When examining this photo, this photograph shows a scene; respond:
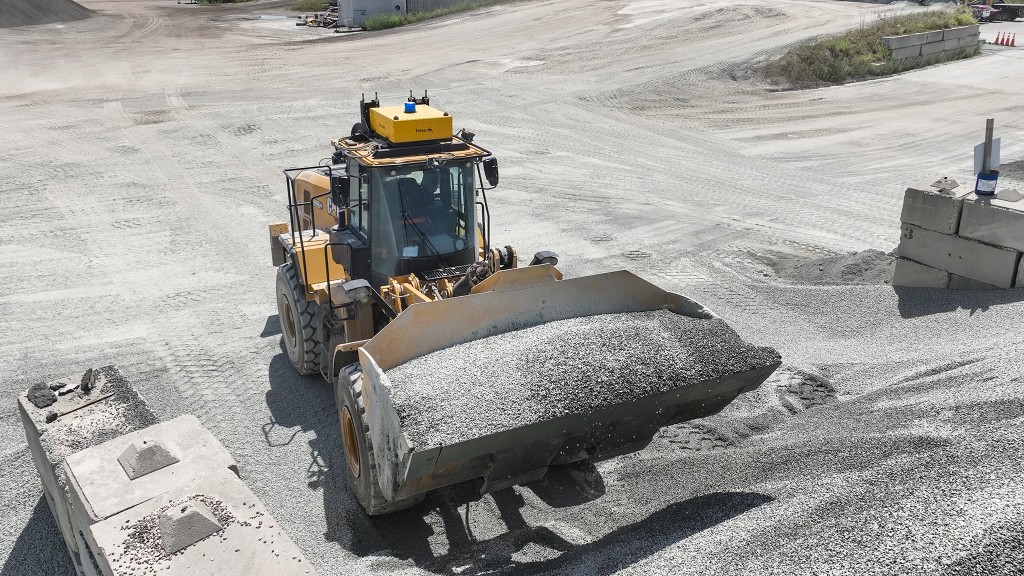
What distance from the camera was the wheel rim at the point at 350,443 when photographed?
6.35 metres

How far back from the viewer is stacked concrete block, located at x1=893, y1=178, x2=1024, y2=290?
28.9ft

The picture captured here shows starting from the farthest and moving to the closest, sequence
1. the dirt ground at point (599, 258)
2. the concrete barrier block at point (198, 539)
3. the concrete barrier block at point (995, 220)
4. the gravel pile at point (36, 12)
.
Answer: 1. the gravel pile at point (36, 12)
2. the concrete barrier block at point (995, 220)
3. the dirt ground at point (599, 258)
4. the concrete barrier block at point (198, 539)

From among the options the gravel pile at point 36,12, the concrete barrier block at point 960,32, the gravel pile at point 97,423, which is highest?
the gravel pile at point 36,12

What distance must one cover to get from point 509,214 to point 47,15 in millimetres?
31977

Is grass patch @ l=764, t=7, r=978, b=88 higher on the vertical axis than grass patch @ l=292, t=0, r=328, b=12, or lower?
lower

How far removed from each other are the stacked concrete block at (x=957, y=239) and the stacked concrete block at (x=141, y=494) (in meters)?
8.05

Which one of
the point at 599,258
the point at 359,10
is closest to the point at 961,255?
the point at 599,258

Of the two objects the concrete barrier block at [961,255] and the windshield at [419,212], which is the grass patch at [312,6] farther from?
the windshield at [419,212]

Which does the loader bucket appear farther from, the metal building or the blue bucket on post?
the metal building

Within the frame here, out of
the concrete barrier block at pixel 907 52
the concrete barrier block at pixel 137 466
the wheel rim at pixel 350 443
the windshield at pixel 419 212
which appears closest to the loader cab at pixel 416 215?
the windshield at pixel 419 212

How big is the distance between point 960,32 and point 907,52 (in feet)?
8.53

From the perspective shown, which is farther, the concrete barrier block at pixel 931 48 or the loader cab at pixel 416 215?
the concrete barrier block at pixel 931 48

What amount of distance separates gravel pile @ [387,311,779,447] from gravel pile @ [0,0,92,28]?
120 feet

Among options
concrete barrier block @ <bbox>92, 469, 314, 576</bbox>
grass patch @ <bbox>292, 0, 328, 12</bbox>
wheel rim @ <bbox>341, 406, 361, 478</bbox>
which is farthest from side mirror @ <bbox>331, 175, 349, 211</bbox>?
grass patch @ <bbox>292, 0, 328, 12</bbox>
